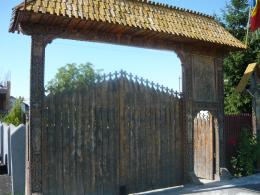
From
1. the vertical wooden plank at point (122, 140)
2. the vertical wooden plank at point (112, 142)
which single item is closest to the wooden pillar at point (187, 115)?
the vertical wooden plank at point (122, 140)

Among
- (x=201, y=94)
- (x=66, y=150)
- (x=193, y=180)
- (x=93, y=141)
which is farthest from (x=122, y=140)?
(x=201, y=94)

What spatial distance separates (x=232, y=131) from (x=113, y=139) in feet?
17.8

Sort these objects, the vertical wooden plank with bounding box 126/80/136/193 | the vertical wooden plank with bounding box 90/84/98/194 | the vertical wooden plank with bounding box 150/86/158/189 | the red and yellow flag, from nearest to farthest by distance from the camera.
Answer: the vertical wooden plank with bounding box 90/84/98/194
the vertical wooden plank with bounding box 126/80/136/193
the vertical wooden plank with bounding box 150/86/158/189
the red and yellow flag

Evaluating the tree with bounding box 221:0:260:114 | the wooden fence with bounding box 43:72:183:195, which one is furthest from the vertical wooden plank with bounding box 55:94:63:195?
the tree with bounding box 221:0:260:114

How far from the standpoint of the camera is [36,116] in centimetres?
834

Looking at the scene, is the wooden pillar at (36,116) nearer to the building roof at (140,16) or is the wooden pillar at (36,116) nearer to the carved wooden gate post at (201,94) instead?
the building roof at (140,16)

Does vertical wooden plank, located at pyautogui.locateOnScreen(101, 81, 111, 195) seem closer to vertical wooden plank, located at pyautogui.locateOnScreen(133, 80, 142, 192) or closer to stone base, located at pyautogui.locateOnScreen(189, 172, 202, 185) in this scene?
vertical wooden plank, located at pyautogui.locateOnScreen(133, 80, 142, 192)

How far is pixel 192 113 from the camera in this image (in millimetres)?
10961

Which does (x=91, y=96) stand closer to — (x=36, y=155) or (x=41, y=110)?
(x=41, y=110)

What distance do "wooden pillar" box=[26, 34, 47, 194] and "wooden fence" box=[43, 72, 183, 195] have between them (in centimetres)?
17

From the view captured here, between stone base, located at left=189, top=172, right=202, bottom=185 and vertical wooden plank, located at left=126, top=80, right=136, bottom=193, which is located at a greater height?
vertical wooden plank, located at left=126, top=80, right=136, bottom=193

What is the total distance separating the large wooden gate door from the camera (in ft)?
39.8

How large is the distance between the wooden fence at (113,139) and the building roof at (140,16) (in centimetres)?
148

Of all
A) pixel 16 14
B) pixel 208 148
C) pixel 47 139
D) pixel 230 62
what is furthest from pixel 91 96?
pixel 230 62
